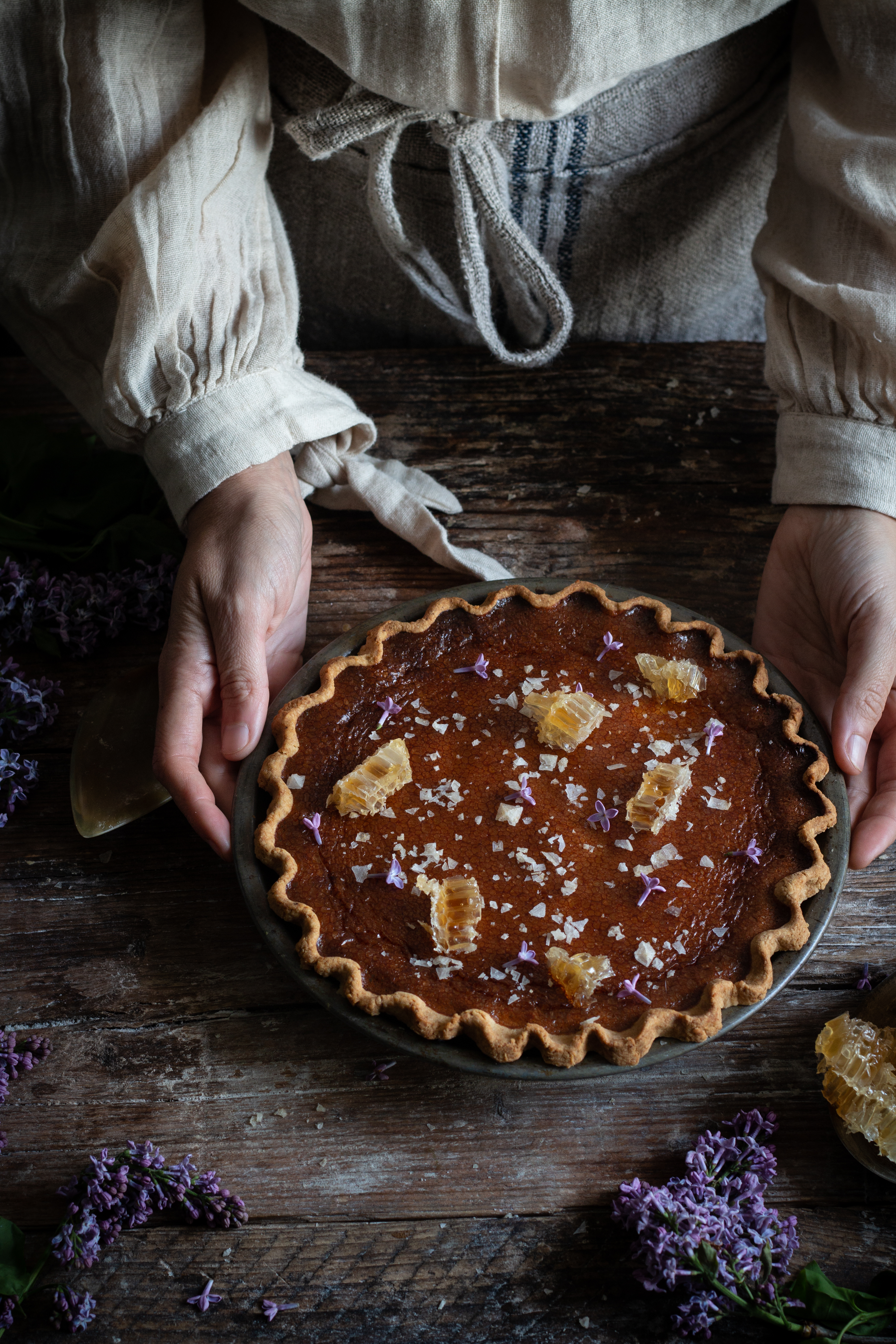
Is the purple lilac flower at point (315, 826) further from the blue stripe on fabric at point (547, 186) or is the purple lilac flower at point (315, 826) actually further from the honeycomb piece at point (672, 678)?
the blue stripe on fabric at point (547, 186)

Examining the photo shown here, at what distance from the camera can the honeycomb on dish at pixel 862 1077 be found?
1293 mm

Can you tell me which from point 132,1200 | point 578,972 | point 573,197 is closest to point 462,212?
point 573,197

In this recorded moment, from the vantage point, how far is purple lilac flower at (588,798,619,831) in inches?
58.2

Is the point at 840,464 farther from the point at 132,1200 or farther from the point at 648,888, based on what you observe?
the point at 132,1200

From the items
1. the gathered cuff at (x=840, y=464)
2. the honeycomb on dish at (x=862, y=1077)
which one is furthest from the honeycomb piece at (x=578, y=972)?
the gathered cuff at (x=840, y=464)

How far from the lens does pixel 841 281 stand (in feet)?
5.65

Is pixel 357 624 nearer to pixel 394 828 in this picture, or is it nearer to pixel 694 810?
pixel 394 828

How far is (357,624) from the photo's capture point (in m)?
1.73

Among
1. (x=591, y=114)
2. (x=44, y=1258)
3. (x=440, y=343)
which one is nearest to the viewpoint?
(x=44, y=1258)

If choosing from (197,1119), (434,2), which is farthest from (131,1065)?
(434,2)

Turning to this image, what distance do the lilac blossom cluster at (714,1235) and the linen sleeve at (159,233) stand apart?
4.28 ft

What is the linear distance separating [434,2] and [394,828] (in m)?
1.26

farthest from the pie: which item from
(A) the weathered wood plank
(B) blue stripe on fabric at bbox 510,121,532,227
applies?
(B) blue stripe on fabric at bbox 510,121,532,227

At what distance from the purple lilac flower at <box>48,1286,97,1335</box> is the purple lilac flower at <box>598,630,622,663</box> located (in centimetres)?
117
